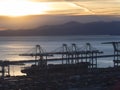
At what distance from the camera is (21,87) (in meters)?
25.3

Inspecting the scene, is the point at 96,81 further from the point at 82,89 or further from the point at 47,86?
the point at 82,89

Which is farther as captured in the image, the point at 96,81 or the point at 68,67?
the point at 68,67

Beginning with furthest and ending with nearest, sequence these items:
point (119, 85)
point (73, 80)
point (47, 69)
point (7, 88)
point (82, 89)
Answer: point (47, 69), point (73, 80), point (7, 88), point (82, 89), point (119, 85)

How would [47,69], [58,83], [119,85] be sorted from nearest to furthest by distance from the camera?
1. [119,85]
2. [58,83]
3. [47,69]

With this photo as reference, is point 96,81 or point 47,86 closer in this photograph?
point 47,86

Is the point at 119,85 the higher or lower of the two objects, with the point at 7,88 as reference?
higher

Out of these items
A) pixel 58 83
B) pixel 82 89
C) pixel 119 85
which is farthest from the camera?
pixel 58 83

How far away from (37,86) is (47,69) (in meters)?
12.4

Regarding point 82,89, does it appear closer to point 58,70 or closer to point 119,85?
point 119,85

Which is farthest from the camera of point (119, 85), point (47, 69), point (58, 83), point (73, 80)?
point (47, 69)

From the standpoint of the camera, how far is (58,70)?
38.9 meters

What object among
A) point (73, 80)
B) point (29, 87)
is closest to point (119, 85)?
point (29, 87)

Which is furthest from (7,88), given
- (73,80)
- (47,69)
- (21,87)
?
(47,69)

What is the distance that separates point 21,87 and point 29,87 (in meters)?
0.47
